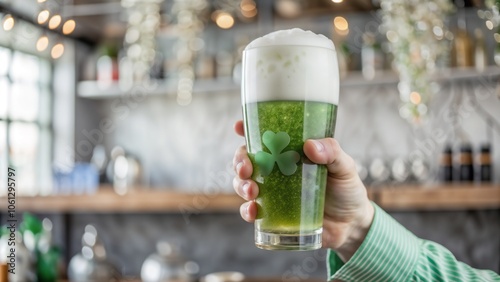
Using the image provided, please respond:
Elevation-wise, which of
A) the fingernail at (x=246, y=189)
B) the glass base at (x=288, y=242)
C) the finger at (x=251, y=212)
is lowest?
the glass base at (x=288, y=242)

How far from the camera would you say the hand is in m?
0.97

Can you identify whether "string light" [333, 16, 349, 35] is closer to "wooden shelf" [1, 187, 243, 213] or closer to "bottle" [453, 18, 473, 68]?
"bottle" [453, 18, 473, 68]

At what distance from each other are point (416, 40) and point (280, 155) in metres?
2.51

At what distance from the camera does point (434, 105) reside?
176 inches

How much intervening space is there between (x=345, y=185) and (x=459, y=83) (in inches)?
145

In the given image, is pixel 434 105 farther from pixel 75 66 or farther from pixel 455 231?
pixel 75 66

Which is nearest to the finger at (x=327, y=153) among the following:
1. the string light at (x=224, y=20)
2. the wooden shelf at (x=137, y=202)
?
the wooden shelf at (x=137, y=202)

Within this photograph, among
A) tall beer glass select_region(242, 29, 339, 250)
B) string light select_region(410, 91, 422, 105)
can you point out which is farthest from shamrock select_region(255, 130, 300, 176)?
string light select_region(410, 91, 422, 105)

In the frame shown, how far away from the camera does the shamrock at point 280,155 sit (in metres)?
0.97

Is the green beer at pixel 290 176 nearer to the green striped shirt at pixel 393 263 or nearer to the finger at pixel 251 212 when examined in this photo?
the finger at pixel 251 212

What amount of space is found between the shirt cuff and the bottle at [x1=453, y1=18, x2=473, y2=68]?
3.22 metres

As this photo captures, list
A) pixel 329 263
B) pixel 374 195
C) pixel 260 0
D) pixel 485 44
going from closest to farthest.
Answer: pixel 329 263 → pixel 374 195 → pixel 485 44 → pixel 260 0

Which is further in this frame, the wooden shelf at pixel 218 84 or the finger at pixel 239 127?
the wooden shelf at pixel 218 84

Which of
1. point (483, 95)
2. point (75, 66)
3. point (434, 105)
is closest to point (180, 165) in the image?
point (75, 66)
